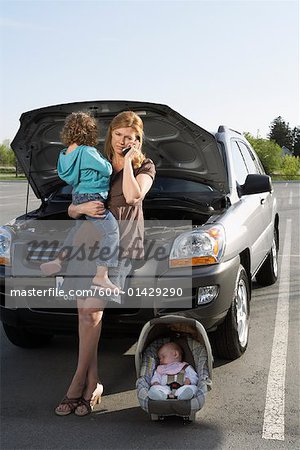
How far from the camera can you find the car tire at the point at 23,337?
4.61m

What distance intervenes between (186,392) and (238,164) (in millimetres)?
2893

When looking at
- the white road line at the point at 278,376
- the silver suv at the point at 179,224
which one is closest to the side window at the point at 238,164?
the silver suv at the point at 179,224

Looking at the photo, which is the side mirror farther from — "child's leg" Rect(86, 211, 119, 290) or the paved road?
"child's leg" Rect(86, 211, 119, 290)

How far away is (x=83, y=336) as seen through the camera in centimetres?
362

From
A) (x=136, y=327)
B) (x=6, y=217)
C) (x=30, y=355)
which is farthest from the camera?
(x=6, y=217)

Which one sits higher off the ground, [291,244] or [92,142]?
[92,142]

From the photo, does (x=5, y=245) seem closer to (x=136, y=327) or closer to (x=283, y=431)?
(x=136, y=327)

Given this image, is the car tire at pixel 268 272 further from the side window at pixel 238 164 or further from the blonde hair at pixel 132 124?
the blonde hair at pixel 132 124

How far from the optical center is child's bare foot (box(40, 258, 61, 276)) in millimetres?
3895

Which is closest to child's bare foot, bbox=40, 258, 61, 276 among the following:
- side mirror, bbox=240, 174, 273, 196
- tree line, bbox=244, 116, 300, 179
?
side mirror, bbox=240, 174, 273, 196

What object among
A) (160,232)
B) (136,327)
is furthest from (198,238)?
(136,327)

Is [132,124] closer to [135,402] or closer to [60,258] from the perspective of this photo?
[60,258]

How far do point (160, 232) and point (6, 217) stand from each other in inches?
435

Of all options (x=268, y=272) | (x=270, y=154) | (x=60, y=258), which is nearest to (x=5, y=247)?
(x=60, y=258)
